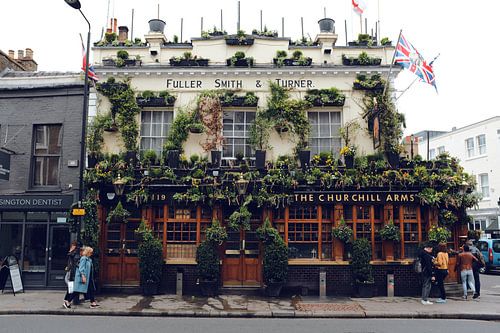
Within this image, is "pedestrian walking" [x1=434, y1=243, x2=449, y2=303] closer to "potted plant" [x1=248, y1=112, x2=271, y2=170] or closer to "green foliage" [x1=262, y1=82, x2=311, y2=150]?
→ "green foliage" [x1=262, y1=82, x2=311, y2=150]

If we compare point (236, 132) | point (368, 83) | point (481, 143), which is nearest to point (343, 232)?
point (236, 132)

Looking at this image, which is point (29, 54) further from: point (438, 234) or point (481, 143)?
point (481, 143)

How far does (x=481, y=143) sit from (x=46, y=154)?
1220 inches

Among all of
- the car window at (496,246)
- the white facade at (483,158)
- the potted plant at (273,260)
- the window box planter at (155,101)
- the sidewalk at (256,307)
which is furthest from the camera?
the white facade at (483,158)

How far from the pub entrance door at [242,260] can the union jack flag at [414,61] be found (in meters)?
7.57

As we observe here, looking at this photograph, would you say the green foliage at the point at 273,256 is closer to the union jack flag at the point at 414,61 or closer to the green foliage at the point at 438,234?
the green foliage at the point at 438,234

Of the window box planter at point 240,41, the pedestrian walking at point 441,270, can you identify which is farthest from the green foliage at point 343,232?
the window box planter at point 240,41

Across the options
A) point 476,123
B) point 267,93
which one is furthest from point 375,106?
point 476,123

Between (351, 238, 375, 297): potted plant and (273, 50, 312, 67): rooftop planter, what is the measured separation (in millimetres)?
6598

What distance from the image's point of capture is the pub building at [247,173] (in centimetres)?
1462

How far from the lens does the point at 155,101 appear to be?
15.8 meters

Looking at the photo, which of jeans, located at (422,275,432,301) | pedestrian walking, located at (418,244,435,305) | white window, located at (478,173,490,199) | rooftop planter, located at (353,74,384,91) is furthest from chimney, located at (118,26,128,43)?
white window, located at (478,173,490,199)

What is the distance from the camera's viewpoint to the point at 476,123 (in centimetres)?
3419

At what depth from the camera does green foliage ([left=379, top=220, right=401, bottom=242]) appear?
14.3 metres
